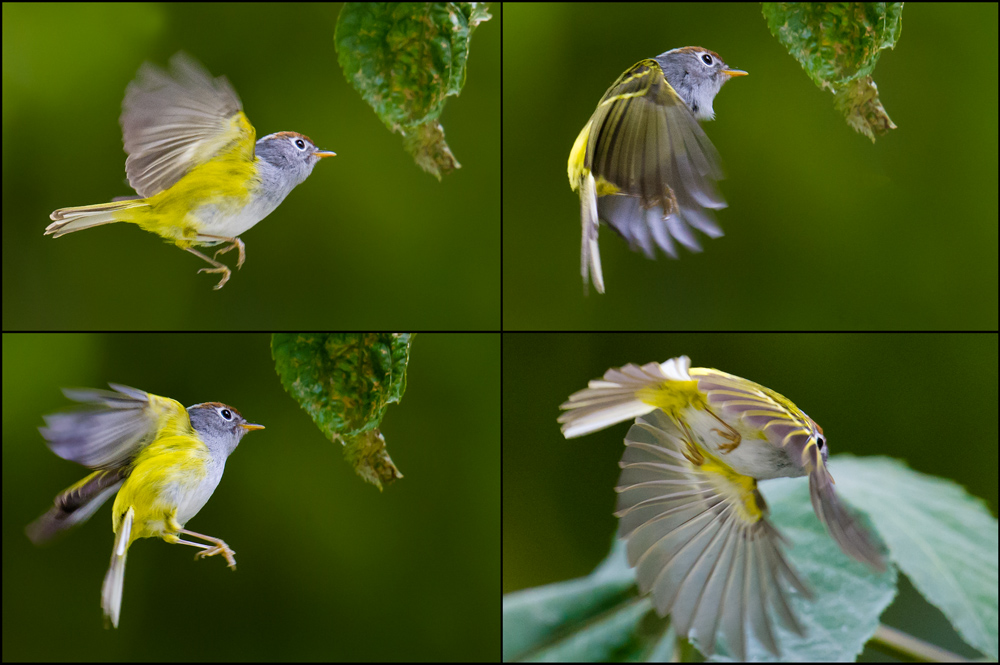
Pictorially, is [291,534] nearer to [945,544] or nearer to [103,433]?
[103,433]

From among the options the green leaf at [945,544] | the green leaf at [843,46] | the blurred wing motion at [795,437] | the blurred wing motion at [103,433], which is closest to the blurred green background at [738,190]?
the green leaf at [843,46]

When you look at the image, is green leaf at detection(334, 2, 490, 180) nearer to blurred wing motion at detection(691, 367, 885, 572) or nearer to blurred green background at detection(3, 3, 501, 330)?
blurred green background at detection(3, 3, 501, 330)

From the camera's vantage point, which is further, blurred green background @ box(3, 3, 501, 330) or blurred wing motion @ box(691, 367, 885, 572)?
blurred green background @ box(3, 3, 501, 330)

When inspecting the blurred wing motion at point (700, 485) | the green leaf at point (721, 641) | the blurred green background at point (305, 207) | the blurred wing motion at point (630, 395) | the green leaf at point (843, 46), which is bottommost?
the green leaf at point (721, 641)

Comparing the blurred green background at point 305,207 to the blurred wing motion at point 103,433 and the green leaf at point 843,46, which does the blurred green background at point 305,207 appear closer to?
the blurred wing motion at point 103,433

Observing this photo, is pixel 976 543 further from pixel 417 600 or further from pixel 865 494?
pixel 417 600

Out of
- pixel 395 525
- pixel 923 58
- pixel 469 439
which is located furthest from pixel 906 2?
pixel 395 525

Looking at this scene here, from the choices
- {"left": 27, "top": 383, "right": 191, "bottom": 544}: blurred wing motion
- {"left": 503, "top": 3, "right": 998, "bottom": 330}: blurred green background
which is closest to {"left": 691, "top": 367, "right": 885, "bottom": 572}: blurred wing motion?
{"left": 503, "top": 3, "right": 998, "bottom": 330}: blurred green background
